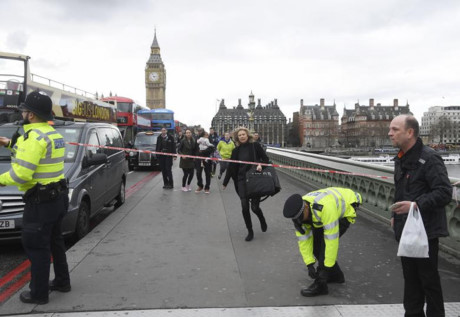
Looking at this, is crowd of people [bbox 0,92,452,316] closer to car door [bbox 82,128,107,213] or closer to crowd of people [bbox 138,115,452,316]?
crowd of people [bbox 138,115,452,316]

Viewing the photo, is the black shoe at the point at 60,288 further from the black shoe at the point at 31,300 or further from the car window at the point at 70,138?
the car window at the point at 70,138

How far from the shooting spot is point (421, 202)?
111 inches

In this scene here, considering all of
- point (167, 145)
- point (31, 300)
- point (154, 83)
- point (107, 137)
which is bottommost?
point (31, 300)

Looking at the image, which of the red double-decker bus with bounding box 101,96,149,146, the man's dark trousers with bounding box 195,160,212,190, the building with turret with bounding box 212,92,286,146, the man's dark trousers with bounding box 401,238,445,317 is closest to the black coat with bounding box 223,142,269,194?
the man's dark trousers with bounding box 401,238,445,317

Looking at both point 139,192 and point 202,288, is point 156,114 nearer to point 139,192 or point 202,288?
point 139,192

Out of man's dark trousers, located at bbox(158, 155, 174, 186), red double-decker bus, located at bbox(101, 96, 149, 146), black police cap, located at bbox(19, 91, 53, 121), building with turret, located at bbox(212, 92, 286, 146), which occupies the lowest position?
man's dark trousers, located at bbox(158, 155, 174, 186)

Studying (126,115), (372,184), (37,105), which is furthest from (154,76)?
(37,105)

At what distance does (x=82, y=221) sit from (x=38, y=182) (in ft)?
Answer: 8.68

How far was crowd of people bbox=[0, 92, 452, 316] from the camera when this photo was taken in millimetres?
2924

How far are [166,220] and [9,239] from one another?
266cm

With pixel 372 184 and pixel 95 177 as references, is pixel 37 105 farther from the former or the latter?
pixel 372 184

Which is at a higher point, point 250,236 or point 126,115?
point 126,115

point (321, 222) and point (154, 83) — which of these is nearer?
point (321, 222)

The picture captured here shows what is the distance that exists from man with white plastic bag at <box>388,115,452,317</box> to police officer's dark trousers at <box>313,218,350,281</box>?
2.87 feet
